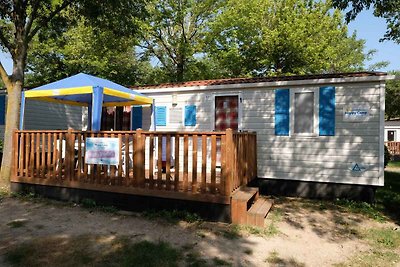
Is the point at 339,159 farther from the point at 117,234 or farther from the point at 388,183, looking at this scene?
the point at 117,234

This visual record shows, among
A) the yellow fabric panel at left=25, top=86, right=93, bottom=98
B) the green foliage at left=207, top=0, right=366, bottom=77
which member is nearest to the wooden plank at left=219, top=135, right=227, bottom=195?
the yellow fabric panel at left=25, top=86, right=93, bottom=98

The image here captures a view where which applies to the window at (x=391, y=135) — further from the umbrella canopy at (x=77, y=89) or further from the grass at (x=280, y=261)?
the grass at (x=280, y=261)

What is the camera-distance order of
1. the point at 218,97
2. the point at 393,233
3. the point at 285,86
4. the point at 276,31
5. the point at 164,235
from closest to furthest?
the point at 164,235 < the point at 393,233 < the point at 285,86 < the point at 218,97 < the point at 276,31

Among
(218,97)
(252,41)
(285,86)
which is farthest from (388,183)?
(252,41)

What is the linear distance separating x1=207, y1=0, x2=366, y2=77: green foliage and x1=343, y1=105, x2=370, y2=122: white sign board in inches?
553

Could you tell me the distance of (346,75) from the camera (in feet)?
23.6

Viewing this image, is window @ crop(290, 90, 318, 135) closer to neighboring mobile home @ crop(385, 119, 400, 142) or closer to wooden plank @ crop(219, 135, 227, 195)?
wooden plank @ crop(219, 135, 227, 195)

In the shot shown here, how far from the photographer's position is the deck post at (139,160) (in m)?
5.48

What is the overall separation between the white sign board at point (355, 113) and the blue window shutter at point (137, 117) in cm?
549

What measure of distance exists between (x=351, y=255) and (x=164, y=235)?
254cm

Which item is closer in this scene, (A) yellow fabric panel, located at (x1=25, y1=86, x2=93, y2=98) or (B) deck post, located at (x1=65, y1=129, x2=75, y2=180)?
(B) deck post, located at (x1=65, y1=129, x2=75, y2=180)

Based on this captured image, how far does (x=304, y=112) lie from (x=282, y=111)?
0.51 metres

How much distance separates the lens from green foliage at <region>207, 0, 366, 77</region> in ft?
66.6

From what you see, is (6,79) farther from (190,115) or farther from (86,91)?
(190,115)
